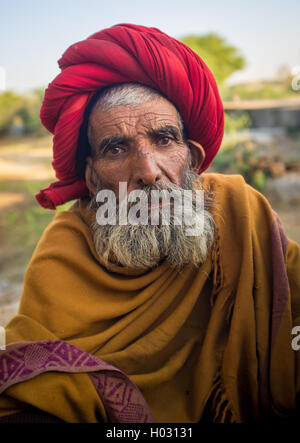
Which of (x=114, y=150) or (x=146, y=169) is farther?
(x=114, y=150)

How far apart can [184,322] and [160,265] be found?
34cm

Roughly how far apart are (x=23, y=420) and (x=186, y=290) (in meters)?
1.03

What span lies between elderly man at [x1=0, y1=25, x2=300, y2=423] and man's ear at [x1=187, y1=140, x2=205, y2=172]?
0.10m

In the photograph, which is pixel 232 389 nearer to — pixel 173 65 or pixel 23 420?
pixel 23 420

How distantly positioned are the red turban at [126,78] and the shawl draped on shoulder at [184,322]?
0.49 meters

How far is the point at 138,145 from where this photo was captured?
203 centimetres

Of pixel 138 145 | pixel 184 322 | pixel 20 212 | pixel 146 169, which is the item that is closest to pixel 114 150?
pixel 138 145

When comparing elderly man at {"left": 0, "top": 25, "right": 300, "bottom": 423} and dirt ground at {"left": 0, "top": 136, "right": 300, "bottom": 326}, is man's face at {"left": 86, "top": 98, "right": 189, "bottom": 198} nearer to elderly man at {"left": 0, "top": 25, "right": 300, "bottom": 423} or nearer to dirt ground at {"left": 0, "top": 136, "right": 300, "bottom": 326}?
elderly man at {"left": 0, "top": 25, "right": 300, "bottom": 423}

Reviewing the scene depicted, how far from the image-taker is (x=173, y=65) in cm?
200

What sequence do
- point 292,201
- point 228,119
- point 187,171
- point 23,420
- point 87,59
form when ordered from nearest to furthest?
1. point 23,420
2. point 87,59
3. point 187,171
4. point 292,201
5. point 228,119

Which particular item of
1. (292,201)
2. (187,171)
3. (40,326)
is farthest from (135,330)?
(292,201)

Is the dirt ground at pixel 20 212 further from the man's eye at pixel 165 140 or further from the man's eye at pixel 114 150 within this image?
the man's eye at pixel 165 140
